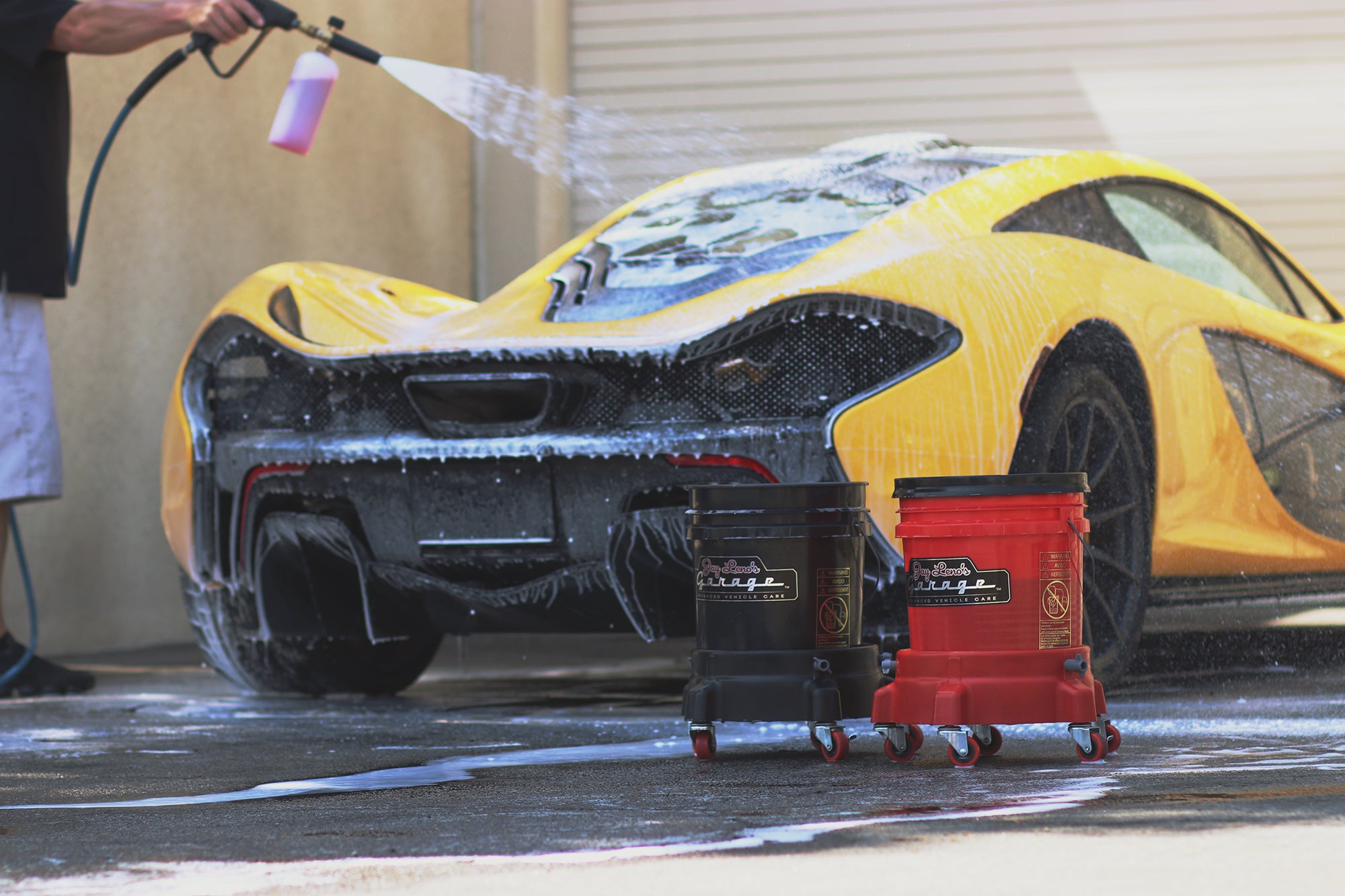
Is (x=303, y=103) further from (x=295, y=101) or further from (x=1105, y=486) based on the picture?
(x=1105, y=486)

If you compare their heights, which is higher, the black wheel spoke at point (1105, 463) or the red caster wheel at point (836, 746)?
the black wheel spoke at point (1105, 463)

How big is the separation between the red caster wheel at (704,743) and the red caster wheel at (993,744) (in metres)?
0.47

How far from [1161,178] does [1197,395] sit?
26.8 inches

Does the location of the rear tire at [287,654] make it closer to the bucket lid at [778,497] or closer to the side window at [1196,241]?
the bucket lid at [778,497]

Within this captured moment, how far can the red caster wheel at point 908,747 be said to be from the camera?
10.8 feet

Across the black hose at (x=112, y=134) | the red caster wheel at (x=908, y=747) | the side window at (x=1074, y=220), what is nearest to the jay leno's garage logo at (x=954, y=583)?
the red caster wheel at (x=908, y=747)

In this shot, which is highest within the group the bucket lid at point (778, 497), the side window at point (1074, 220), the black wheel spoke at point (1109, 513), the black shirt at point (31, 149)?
the black shirt at point (31, 149)

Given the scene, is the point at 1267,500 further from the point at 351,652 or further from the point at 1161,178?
the point at 351,652

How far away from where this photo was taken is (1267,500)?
14.8 ft

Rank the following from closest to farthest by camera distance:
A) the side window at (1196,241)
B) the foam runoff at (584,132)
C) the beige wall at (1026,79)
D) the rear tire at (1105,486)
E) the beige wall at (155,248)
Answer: the rear tire at (1105,486), the side window at (1196,241), the beige wall at (155,248), the beige wall at (1026,79), the foam runoff at (584,132)

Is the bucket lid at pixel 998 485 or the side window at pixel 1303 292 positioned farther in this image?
the side window at pixel 1303 292

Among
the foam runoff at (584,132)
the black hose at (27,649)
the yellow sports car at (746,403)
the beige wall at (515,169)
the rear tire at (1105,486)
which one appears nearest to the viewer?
the yellow sports car at (746,403)

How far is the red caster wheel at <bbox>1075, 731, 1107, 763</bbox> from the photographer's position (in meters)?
3.15

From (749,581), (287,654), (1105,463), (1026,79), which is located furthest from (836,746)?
(1026,79)
